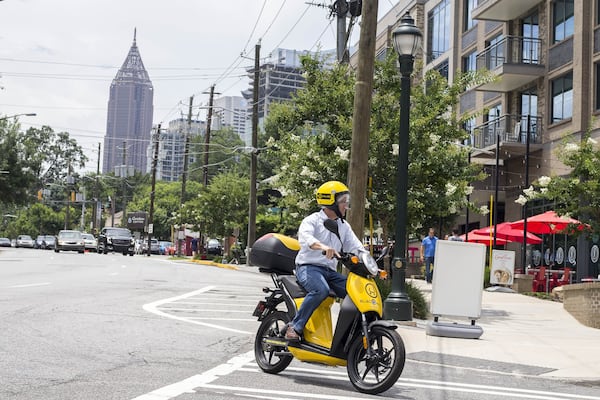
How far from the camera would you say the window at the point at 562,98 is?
30062mm

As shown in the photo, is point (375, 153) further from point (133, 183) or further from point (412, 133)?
point (133, 183)

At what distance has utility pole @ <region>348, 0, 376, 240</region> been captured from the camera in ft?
48.4

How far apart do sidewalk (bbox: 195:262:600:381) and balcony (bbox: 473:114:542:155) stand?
16.2 metres

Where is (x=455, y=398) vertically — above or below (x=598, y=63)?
below

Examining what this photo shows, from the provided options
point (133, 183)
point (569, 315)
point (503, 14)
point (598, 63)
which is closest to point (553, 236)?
point (598, 63)

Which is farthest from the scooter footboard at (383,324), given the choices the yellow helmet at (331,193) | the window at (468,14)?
the window at (468,14)

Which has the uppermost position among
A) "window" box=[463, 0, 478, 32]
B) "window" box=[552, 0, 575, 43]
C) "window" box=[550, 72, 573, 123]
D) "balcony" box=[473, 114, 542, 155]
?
"window" box=[463, 0, 478, 32]

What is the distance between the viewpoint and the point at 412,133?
1794 cm

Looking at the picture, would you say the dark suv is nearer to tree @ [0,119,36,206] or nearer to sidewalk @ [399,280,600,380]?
tree @ [0,119,36,206]

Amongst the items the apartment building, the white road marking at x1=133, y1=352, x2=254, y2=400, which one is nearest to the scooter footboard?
the white road marking at x1=133, y1=352, x2=254, y2=400

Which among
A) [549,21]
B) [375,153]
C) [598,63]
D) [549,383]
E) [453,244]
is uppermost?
[549,21]

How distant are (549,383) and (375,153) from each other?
32.6 feet

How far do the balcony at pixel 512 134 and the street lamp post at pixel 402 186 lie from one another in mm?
18189

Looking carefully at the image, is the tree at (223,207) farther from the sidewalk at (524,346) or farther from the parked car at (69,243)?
the sidewalk at (524,346)
